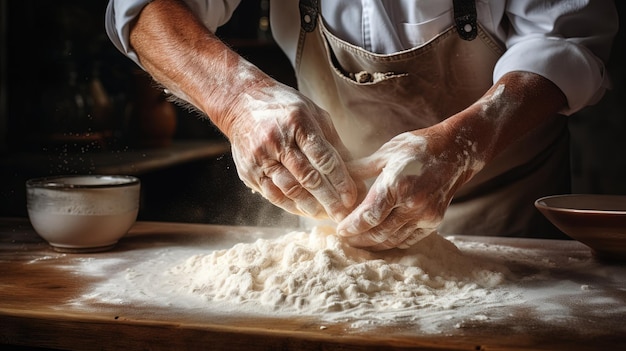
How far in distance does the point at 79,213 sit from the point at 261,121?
544 mm

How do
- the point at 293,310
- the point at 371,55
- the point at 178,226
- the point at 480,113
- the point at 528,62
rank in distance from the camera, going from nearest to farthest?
1. the point at 293,310
2. the point at 480,113
3. the point at 528,62
4. the point at 371,55
5. the point at 178,226

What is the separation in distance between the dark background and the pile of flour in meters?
2.26

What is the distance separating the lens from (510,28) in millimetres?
1881

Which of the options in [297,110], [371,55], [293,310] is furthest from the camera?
[371,55]

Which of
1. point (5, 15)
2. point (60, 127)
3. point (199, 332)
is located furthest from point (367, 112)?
point (5, 15)

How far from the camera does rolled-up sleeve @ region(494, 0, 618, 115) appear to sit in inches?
66.2

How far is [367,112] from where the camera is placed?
78.8 inches

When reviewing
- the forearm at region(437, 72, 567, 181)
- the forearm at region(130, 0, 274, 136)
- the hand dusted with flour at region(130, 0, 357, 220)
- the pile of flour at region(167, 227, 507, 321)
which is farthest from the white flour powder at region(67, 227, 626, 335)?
the forearm at region(130, 0, 274, 136)

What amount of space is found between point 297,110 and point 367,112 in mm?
671

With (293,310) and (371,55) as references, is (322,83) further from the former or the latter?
(293,310)

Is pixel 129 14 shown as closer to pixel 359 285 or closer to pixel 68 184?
pixel 68 184

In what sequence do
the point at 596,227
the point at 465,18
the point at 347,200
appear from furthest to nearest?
1. the point at 465,18
2. the point at 596,227
3. the point at 347,200

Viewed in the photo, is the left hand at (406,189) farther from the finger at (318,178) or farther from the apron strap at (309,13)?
the apron strap at (309,13)

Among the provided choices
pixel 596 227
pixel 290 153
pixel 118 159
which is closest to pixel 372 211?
pixel 290 153
